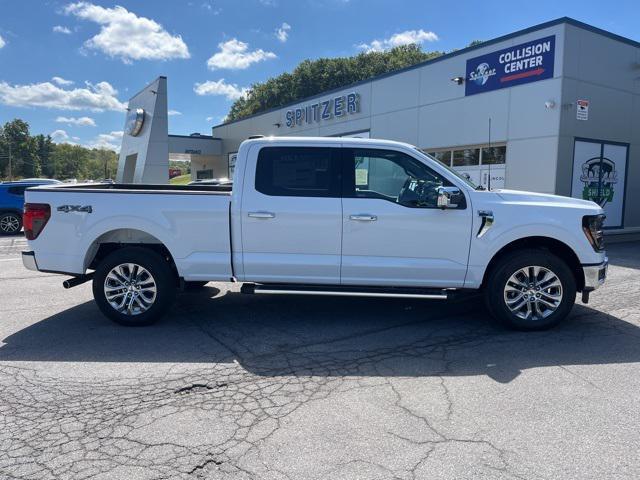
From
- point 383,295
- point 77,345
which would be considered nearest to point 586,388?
point 383,295

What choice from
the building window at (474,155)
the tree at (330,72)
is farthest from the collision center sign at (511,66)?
the tree at (330,72)

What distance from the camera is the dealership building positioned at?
43.5ft

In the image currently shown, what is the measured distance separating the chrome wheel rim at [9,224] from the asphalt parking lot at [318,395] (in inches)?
478

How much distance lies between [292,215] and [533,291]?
2742 millimetres

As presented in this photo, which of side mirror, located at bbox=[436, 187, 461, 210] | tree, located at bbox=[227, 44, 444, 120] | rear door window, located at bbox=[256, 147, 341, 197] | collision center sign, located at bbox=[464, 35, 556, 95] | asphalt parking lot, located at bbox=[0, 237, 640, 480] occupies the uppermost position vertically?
tree, located at bbox=[227, 44, 444, 120]

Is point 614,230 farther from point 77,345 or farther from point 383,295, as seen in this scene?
point 77,345

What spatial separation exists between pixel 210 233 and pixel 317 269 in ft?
4.08

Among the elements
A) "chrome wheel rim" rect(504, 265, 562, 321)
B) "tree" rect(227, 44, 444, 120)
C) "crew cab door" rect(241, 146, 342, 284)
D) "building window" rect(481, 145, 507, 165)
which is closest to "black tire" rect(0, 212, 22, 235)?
"crew cab door" rect(241, 146, 342, 284)

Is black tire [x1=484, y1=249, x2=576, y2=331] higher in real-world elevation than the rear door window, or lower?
lower

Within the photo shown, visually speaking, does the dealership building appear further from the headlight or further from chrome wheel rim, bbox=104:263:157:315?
chrome wheel rim, bbox=104:263:157:315

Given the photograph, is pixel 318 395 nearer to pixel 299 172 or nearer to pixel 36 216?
pixel 299 172

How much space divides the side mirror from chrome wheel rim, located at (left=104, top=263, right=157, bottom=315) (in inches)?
128

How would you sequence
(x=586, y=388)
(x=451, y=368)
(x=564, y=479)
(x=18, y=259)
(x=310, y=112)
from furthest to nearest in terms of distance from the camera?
(x=310, y=112) < (x=18, y=259) < (x=451, y=368) < (x=586, y=388) < (x=564, y=479)

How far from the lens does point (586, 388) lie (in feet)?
12.8
